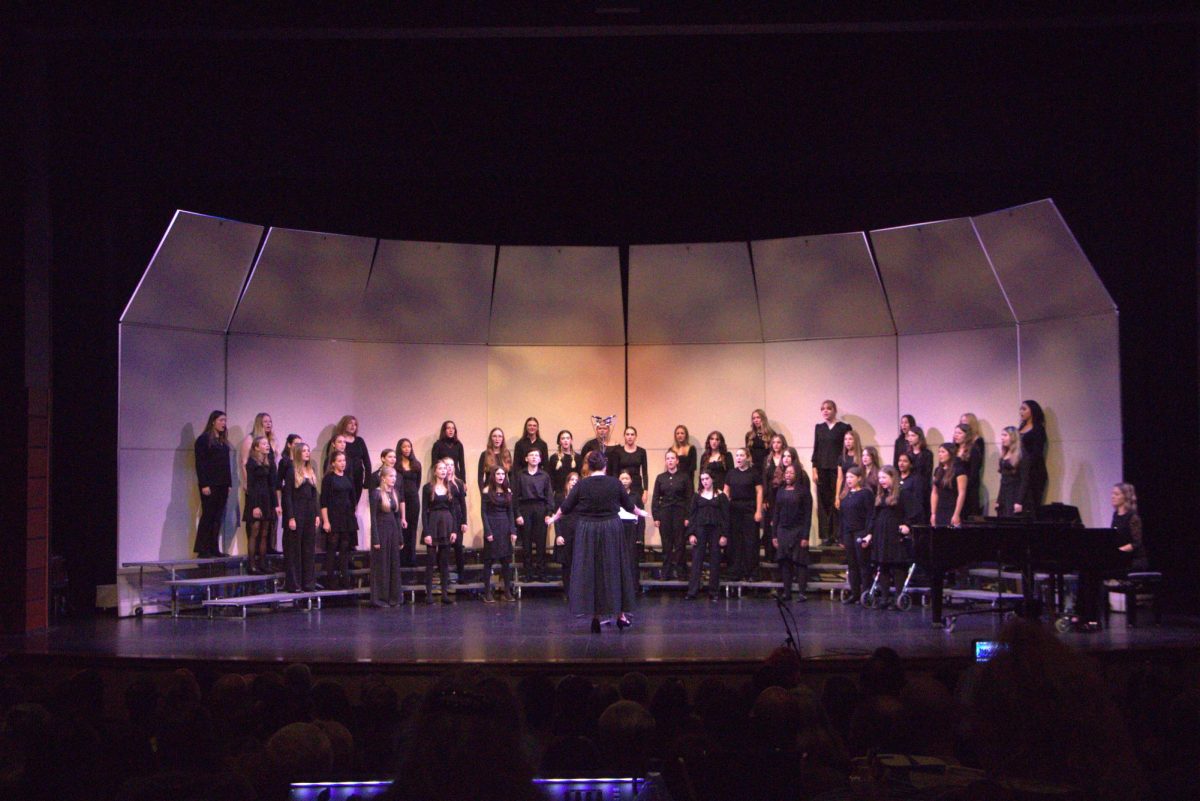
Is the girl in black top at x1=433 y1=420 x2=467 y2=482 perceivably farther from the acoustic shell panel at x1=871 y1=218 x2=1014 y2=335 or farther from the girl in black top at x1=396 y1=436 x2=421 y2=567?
the acoustic shell panel at x1=871 y1=218 x2=1014 y2=335

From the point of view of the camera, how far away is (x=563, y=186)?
42.0 feet

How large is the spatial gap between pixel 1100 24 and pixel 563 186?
19.9 ft

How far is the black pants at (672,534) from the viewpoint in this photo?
506 inches

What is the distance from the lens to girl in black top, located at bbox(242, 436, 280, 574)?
11.8 meters

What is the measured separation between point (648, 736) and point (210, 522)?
9.24m

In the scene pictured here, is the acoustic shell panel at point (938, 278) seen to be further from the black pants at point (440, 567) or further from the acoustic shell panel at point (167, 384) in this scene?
the acoustic shell panel at point (167, 384)

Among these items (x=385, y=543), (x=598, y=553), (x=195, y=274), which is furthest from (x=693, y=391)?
(x=195, y=274)

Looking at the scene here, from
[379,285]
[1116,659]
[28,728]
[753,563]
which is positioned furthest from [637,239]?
[28,728]

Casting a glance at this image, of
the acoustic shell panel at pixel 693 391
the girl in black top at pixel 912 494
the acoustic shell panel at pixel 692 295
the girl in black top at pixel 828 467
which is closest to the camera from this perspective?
the girl in black top at pixel 912 494

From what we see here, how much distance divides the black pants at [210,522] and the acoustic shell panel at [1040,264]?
9.13 meters

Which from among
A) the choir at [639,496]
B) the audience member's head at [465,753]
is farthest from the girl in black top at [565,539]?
the audience member's head at [465,753]

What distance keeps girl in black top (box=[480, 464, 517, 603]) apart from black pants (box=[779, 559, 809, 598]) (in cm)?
306

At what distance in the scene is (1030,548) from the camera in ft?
28.0

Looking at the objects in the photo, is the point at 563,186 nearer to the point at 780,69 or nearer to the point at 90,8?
the point at 780,69
